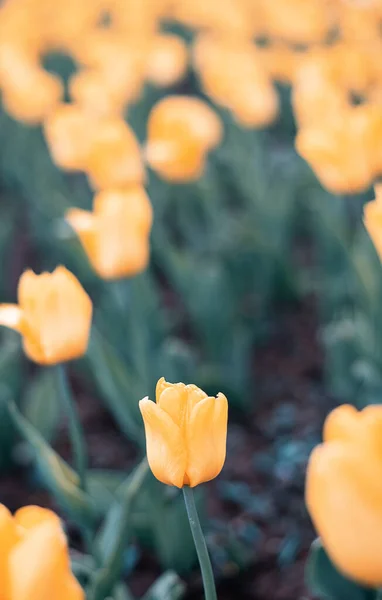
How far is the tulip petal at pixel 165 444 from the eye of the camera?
61 cm

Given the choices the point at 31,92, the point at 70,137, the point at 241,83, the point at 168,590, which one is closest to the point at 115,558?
the point at 168,590

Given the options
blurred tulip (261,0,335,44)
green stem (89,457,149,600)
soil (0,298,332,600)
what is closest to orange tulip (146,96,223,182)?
soil (0,298,332,600)

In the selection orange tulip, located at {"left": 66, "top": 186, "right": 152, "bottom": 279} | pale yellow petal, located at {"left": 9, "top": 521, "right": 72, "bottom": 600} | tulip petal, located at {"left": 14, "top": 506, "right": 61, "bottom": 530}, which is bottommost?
orange tulip, located at {"left": 66, "top": 186, "right": 152, "bottom": 279}

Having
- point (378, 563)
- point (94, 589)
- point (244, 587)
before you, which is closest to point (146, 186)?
point (244, 587)

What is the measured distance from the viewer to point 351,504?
505mm

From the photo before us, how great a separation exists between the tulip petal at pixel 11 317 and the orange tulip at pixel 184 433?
30 centimetres

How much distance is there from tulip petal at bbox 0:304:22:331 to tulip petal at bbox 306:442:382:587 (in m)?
0.46

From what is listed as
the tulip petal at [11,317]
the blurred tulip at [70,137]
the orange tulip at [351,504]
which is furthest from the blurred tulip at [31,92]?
the orange tulip at [351,504]

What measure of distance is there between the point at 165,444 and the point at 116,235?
1.76ft

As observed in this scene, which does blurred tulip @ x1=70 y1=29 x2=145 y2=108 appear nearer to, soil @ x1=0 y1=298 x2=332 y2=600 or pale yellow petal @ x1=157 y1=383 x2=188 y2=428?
soil @ x1=0 y1=298 x2=332 y2=600

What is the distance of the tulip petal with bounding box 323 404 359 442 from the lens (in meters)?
0.56

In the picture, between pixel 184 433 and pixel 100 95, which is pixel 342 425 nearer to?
pixel 184 433

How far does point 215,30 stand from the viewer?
326 centimetres

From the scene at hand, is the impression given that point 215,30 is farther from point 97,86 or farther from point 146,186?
point 146,186
